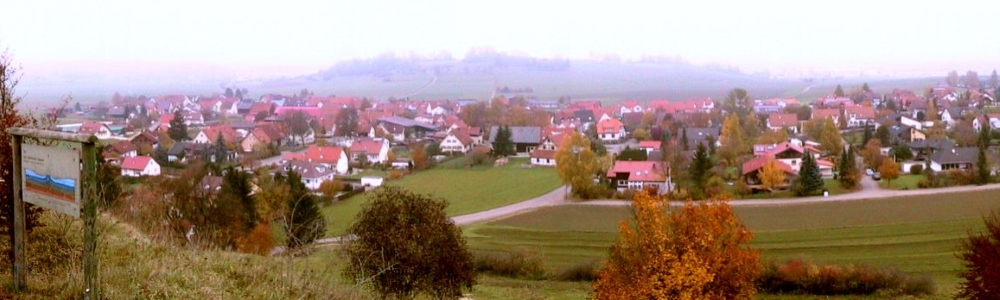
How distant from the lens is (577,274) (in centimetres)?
1502

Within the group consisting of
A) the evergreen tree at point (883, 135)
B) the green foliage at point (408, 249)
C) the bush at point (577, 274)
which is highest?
the green foliage at point (408, 249)

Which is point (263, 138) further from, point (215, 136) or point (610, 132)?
point (610, 132)

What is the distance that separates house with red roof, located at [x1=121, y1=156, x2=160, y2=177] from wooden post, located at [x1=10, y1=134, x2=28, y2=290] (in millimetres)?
26486

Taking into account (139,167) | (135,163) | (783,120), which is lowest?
(139,167)

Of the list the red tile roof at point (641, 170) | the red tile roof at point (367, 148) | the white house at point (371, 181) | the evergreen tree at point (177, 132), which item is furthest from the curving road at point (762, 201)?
the evergreen tree at point (177, 132)

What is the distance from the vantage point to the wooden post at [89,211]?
148 inches

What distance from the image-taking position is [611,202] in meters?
25.2

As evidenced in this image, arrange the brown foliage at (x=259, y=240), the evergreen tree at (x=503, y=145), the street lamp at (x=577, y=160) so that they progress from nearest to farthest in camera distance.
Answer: the brown foliage at (x=259, y=240), the street lamp at (x=577, y=160), the evergreen tree at (x=503, y=145)

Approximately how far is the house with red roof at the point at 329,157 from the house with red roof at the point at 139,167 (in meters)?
5.48

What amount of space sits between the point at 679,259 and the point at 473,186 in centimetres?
1884

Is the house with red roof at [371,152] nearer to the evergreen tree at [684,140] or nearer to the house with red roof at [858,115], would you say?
the evergreen tree at [684,140]

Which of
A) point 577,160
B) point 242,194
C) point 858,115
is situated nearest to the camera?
point 242,194

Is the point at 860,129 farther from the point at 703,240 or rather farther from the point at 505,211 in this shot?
the point at 703,240

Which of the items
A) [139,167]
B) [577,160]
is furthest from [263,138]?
[577,160]
